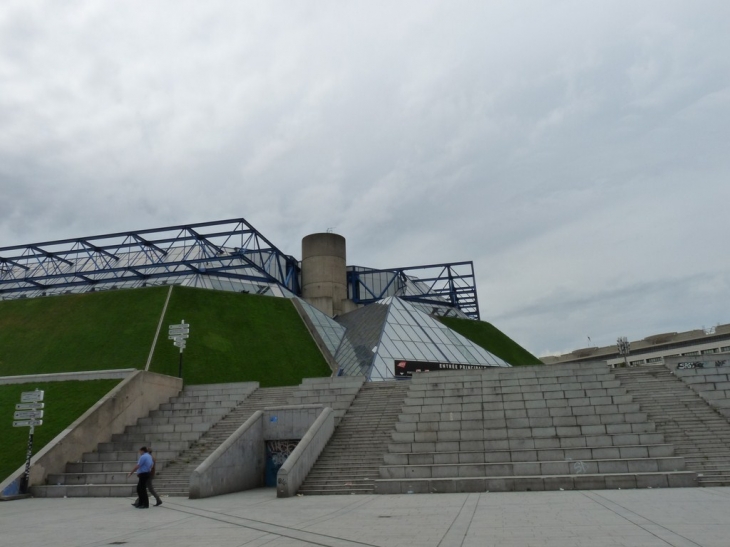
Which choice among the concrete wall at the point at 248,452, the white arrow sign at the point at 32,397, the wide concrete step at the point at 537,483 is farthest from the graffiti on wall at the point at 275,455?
the white arrow sign at the point at 32,397

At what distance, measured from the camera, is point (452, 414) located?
68.9ft

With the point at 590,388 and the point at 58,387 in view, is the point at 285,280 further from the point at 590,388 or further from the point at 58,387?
the point at 590,388

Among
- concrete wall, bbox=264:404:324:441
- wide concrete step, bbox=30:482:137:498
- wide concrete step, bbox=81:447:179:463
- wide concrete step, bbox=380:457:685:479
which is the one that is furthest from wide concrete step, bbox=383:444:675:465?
wide concrete step, bbox=30:482:137:498

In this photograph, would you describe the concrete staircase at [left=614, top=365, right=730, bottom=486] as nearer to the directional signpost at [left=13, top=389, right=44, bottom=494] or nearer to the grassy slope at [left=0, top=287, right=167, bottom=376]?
the directional signpost at [left=13, top=389, right=44, bottom=494]

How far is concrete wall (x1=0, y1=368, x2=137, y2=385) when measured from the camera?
26641mm

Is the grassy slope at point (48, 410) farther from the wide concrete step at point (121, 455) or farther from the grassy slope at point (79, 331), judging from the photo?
the grassy slope at point (79, 331)

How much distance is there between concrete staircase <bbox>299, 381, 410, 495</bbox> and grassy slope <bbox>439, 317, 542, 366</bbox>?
1111 inches

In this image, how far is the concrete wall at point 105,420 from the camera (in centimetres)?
2028

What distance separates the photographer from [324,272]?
5753 centimetres

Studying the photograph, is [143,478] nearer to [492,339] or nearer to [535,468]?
[535,468]

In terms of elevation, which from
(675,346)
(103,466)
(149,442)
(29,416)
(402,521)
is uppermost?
(675,346)

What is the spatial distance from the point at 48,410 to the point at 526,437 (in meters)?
20.7

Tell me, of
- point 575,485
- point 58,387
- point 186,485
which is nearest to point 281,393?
point 186,485

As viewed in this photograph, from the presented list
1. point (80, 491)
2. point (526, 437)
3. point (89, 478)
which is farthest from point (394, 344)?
point (80, 491)
